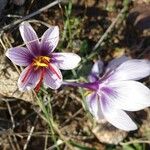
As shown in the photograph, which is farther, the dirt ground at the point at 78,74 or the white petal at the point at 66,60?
the dirt ground at the point at 78,74

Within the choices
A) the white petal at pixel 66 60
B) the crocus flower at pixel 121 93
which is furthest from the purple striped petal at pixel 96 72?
the white petal at pixel 66 60

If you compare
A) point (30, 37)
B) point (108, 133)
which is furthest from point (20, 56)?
point (108, 133)

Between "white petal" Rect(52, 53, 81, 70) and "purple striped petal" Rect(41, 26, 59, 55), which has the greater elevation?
"purple striped petal" Rect(41, 26, 59, 55)

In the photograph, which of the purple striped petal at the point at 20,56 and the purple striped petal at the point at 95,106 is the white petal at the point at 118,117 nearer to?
the purple striped petal at the point at 95,106

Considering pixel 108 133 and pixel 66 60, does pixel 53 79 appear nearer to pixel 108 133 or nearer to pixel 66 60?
pixel 66 60

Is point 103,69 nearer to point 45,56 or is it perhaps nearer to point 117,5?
point 45,56

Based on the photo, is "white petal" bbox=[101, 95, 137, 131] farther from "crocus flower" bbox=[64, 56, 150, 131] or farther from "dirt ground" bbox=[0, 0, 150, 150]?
"dirt ground" bbox=[0, 0, 150, 150]

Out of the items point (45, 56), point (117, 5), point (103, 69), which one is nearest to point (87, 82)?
point (103, 69)

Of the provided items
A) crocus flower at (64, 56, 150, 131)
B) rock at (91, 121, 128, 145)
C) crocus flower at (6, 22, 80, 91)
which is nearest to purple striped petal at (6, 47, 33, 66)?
crocus flower at (6, 22, 80, 91)
